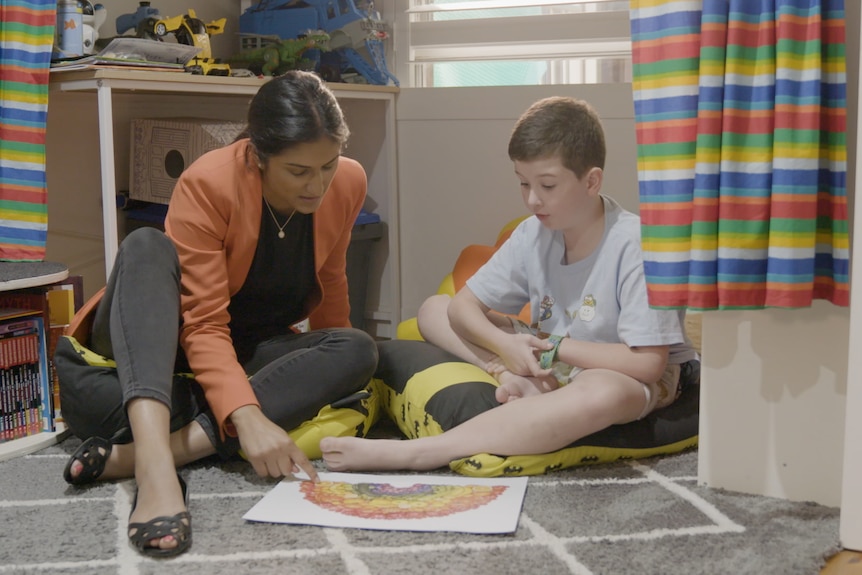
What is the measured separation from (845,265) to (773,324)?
0.14 meters

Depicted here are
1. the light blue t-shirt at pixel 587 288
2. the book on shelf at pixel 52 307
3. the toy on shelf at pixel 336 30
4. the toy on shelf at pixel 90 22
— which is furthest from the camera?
the toy on shelf at pixel 336 30

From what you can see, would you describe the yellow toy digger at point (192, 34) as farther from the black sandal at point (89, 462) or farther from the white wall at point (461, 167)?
the black sandal at point (89, 462)

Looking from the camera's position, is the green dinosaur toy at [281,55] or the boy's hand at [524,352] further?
the green dinosaur toy at [281,55]

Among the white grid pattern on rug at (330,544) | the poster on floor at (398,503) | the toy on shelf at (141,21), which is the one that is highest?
the toy on shelf at (141,21)

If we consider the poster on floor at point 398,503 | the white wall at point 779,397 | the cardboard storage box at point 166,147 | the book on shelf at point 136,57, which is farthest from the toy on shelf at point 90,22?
the white wall at point 779,397

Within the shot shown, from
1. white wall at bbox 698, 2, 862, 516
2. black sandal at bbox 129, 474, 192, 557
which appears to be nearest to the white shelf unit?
black sandal at bbox 129, 474, 192, 557

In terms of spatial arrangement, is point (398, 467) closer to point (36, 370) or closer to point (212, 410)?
point (212, 410)

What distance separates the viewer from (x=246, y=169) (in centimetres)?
153

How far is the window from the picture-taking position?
2.22 metres

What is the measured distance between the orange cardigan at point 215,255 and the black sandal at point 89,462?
17cm

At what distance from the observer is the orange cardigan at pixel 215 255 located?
1423 mm

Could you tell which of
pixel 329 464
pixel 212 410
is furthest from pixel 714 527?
pixel 212 410

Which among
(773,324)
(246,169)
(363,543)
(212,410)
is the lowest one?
(363,543)

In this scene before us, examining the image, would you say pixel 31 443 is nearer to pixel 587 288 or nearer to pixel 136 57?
pixel 136 57
